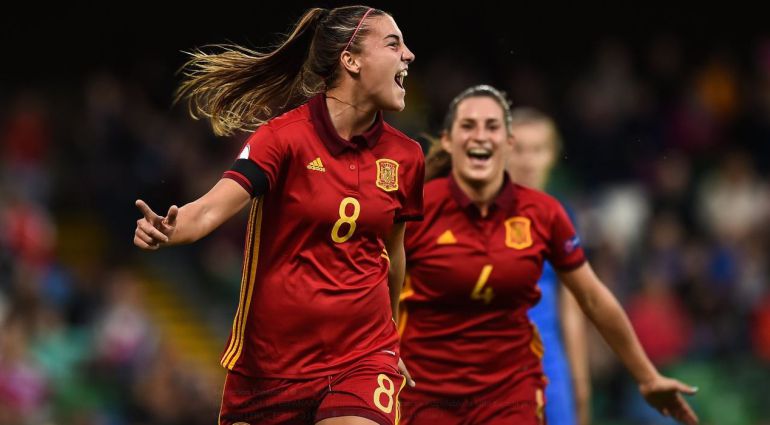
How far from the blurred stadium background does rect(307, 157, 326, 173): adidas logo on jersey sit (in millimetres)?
5426

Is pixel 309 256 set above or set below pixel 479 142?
below

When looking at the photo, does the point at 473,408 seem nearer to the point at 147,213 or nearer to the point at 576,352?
the point at 576,352

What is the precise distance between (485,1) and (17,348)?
19.5ft

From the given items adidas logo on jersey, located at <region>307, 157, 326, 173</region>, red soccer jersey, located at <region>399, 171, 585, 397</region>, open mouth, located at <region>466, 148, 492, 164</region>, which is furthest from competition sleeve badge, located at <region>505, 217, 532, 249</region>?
adidas logo on jersey, located at <region>307, 157, 326, 173</region>

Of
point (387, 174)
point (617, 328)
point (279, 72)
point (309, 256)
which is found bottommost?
point (617, 328)

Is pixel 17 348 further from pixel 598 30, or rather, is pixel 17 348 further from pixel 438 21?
pixel 598 30

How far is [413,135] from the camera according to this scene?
10.9m

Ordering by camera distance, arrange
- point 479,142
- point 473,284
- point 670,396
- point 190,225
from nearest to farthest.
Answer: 1. point 190,225
2. point 473,284
3. point 479,142
4. point 670,396

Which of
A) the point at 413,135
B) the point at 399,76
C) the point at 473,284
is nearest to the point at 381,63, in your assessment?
the point at 399,76

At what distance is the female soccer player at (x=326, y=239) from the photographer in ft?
15.9

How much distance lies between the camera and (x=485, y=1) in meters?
14.0

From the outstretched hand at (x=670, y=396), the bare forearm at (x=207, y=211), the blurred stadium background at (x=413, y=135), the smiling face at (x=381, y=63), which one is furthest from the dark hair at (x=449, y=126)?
the blurred stadium background at (x=413, y=135)

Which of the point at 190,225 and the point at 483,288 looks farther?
the point at 483,288

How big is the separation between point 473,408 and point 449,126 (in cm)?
127
